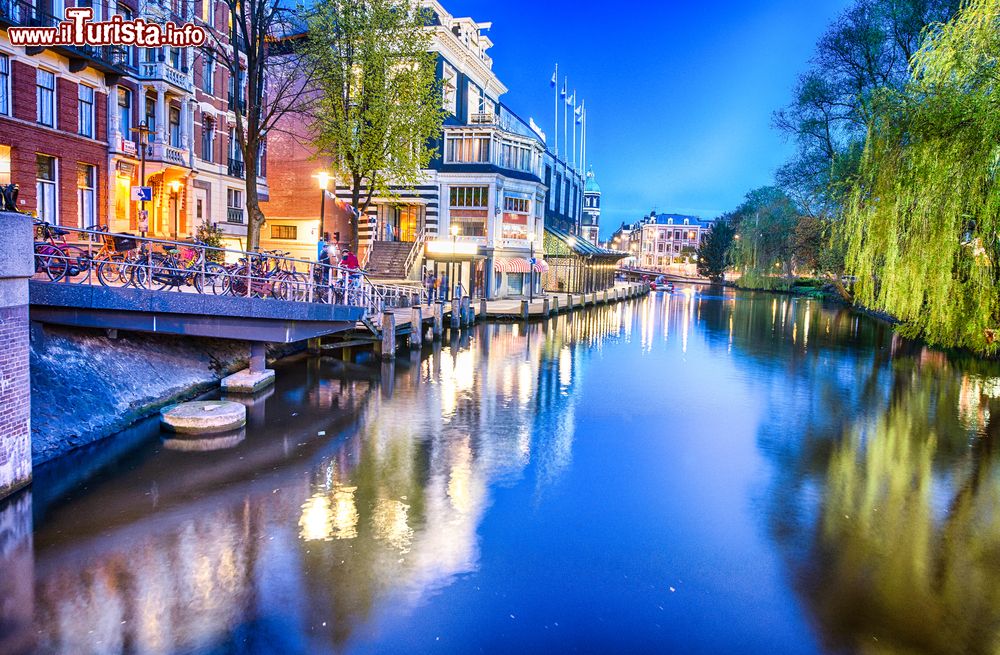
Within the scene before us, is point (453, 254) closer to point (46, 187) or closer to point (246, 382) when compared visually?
point (46, 187)

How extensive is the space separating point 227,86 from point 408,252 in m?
13.9

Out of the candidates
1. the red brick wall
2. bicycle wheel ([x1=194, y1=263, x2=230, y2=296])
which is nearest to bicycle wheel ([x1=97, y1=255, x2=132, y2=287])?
bicycle wheel ([x1=194, y1=263, x2=230, y2=296])

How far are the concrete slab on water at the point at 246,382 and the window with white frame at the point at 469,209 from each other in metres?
31.6

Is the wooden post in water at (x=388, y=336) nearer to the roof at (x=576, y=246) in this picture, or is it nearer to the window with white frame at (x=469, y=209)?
the window with white frame at (x=469, y=209)

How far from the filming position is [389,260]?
144 ft

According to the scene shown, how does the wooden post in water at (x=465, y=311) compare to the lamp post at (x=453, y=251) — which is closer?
the wooden post in water at (x=465, y=311)

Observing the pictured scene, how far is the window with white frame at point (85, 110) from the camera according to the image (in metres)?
27.6

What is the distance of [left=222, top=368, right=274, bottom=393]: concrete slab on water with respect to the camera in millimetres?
18812

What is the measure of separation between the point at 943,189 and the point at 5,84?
3120 cm

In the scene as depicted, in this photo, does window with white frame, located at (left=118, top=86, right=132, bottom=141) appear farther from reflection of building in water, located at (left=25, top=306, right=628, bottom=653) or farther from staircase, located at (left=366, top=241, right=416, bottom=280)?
reflection of building in water, located at (left=25, top=306, right=628, bottom=653)

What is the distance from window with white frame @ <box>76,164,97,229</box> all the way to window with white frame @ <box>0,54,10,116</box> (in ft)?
12.6

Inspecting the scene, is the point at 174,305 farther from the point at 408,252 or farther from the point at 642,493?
the point at 408,252

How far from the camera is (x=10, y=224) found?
10250 millimetres

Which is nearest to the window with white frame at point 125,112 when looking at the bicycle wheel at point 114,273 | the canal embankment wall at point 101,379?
the canal embankment wall at point 101,379
